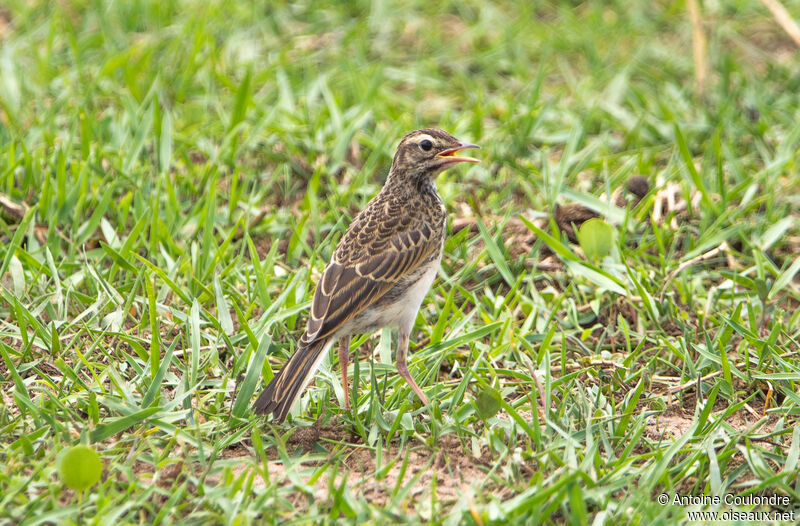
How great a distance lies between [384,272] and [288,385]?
2.78ft

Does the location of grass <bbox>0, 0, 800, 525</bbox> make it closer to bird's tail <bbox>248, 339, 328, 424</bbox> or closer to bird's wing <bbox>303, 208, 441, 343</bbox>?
bird's tail <bbox>248, 339, 328, 424</bbox>

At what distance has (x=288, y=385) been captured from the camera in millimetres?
4523

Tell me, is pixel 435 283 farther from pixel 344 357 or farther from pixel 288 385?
pixel 288 385

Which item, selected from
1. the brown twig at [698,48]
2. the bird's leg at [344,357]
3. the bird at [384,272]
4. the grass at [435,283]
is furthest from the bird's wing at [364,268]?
the brown twig at [698,48]

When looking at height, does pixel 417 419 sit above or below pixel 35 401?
below

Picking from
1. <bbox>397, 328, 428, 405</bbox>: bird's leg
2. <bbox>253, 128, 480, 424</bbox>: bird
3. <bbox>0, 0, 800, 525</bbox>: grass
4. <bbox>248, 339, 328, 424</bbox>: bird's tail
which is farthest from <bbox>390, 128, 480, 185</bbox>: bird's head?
<bbox>248, 339, 328, 424</bbox>: bird's tail

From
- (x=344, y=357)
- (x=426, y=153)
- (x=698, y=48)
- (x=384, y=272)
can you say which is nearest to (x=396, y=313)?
(x=384, y=272)

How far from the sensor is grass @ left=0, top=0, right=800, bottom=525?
14.0ft

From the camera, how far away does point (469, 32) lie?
9359 mm

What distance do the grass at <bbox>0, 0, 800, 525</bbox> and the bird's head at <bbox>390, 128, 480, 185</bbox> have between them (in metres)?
0.79

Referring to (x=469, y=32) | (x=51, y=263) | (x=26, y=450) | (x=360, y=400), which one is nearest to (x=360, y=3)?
(x=469, y=32)

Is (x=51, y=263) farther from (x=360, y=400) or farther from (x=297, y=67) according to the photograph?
(x=297, y=67)

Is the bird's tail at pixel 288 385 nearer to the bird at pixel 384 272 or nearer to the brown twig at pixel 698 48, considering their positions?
the bird at pixel 384 272

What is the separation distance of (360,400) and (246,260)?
1.78 m
